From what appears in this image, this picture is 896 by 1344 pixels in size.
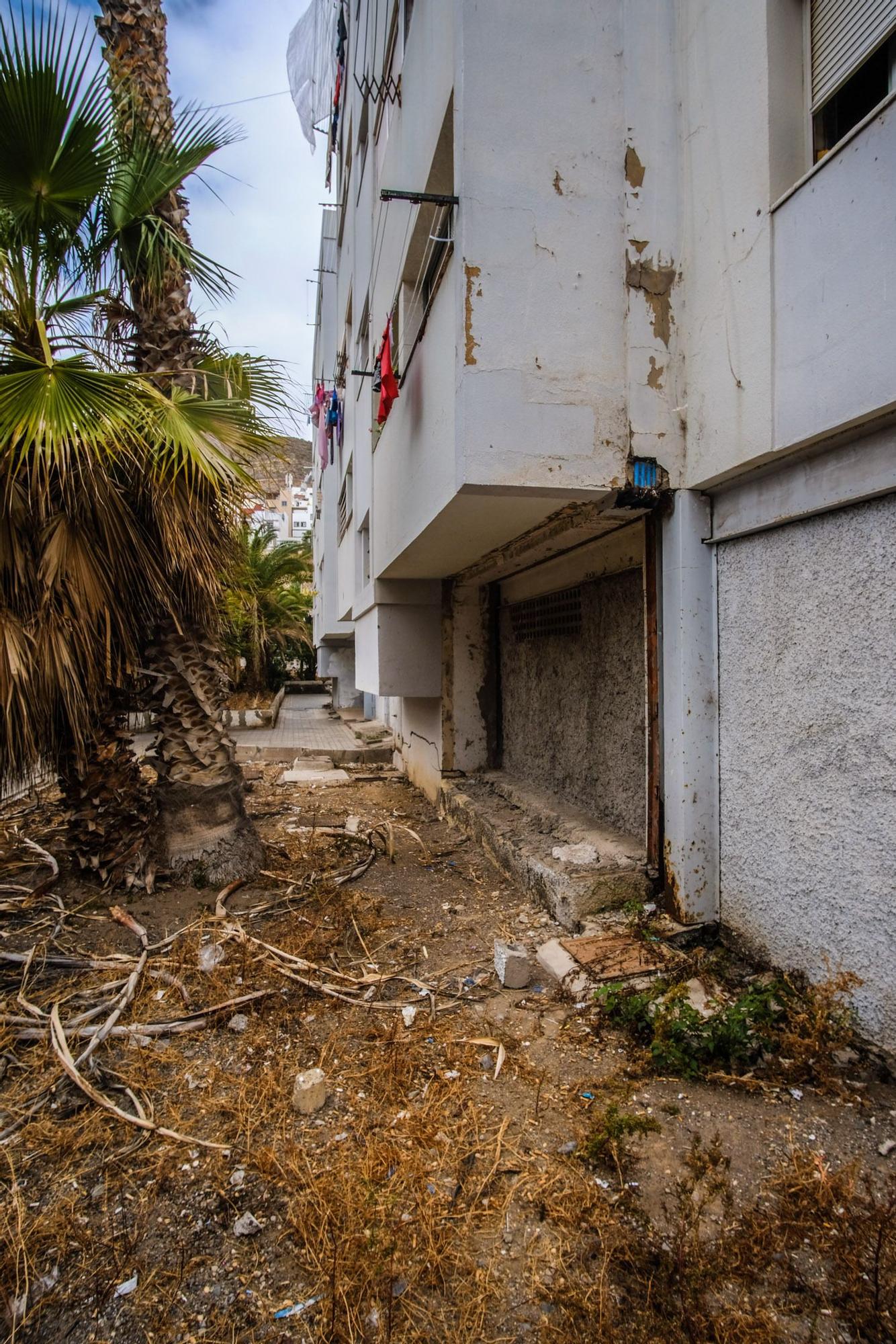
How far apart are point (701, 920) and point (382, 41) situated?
8859 mm

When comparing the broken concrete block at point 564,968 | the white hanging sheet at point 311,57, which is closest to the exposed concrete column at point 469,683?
the broken concrete block at point 564,968

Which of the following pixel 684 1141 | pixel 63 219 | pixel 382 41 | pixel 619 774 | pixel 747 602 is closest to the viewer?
pixel 684 1141

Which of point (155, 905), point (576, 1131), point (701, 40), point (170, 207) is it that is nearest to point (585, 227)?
point (701, 40)

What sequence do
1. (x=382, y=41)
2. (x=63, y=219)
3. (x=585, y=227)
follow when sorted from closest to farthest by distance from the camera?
1. (x=585, y=227)
2. (x=63, y=219)
3. (x=382, y=41)

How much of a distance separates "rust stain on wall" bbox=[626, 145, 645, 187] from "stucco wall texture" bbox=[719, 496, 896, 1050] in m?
2.11

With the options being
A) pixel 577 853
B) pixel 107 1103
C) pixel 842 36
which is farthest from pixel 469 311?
pixel 107 1103

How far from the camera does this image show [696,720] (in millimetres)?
3654

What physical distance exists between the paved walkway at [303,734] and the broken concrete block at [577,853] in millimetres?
7476

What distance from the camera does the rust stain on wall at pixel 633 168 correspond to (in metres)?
3.72

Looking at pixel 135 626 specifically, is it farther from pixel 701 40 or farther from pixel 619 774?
pixel 701 40

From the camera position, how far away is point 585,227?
12.0 ft

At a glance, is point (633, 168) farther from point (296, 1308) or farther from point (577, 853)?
point (296, 1308)

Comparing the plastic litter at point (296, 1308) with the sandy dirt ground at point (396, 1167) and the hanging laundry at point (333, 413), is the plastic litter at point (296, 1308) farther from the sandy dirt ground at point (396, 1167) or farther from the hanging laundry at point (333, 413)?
the hanging laundry at point (333, 413)

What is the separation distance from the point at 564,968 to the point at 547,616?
3280 millimetres
